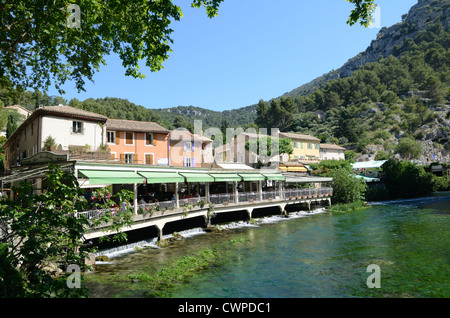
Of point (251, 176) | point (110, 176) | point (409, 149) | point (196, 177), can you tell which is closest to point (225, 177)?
point (196, 177)

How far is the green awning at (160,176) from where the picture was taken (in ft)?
62.6

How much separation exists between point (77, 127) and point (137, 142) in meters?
9.13

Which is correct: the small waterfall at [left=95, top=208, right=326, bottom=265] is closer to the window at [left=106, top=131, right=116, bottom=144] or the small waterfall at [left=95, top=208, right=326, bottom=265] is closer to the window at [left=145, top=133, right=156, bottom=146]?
the window at [left=145, top=133, right=156, bottom=146]

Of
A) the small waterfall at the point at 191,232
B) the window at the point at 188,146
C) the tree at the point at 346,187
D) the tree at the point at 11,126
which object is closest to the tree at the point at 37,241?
the small waterfall at the point at 191,232

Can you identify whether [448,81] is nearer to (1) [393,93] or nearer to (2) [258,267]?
(1) [393,93]

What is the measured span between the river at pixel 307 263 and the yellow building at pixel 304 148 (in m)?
38.1

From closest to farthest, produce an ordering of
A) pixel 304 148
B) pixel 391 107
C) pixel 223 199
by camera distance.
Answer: pixel 223 199 < pixel 304 148 < pixel 391 107

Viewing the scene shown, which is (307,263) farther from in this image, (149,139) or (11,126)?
(11,126)

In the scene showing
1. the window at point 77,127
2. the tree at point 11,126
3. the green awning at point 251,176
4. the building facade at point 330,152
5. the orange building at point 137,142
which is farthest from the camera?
the building facade at point 330,152

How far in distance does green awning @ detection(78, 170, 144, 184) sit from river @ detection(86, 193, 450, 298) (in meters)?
4.16

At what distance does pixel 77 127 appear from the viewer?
28562 mm

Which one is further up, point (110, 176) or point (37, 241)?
point (110, 176)

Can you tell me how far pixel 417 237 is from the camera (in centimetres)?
2005

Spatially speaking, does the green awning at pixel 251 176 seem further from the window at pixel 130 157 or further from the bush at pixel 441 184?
the bush at pixel 441 184
